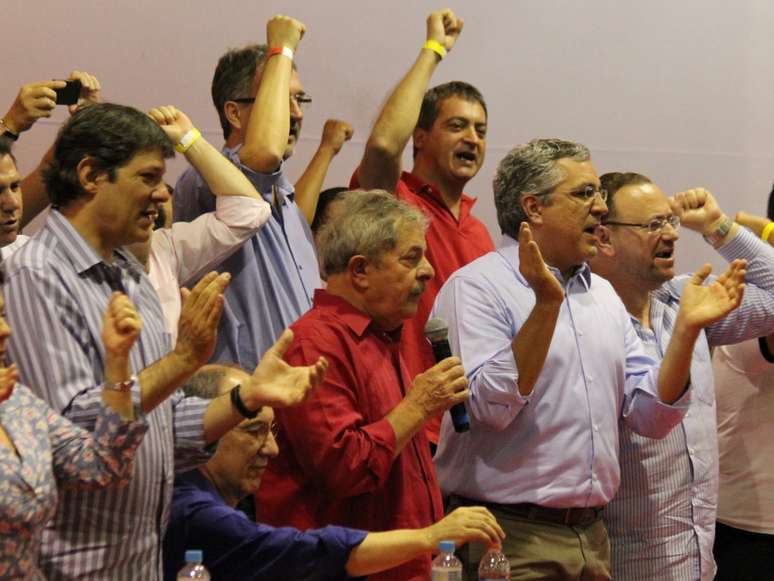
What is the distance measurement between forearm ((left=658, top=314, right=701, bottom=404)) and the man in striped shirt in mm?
1189

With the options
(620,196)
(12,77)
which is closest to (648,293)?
(620,196)

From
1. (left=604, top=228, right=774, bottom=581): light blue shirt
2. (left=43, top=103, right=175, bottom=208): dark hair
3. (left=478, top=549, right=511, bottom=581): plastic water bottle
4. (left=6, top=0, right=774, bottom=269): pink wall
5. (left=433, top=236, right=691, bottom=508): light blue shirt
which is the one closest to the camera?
(left=43, top=103, right=175, bottom=208): dark hair

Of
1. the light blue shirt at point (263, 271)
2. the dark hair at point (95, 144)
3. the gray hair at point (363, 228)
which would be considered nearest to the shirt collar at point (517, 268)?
the gray hair at point (363, 228)

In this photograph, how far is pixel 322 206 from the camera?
4.04 m

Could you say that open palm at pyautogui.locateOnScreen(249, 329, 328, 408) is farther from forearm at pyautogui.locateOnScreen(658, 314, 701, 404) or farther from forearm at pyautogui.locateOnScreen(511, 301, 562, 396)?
forearm at pyautogui.locateOnScreen(658, 314, 701, 404)

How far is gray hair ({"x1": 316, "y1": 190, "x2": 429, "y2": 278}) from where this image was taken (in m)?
3.01

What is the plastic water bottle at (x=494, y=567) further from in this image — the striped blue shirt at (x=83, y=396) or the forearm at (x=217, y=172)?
the forearm at (x=217, y=172)

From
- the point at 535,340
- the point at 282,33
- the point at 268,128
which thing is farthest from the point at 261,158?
the point at 535,340

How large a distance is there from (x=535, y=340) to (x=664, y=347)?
0.84m

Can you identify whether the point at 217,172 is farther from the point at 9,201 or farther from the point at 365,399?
the point at 365,399

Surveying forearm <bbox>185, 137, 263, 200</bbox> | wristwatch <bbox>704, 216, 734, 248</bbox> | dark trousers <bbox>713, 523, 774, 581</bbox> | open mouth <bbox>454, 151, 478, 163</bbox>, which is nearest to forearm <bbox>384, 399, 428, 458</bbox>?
forearm <bbox>185, 137, 263, 200</bbox>

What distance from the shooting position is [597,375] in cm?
333

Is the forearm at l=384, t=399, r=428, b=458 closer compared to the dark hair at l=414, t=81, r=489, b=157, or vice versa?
the forearm at l=384, t=399, r=428, b=458

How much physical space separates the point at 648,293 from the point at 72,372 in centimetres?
201
